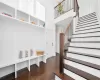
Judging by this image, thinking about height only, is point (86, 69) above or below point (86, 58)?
below

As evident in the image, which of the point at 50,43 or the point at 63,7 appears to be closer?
the point at 50,43

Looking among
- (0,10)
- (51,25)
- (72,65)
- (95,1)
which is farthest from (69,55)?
(95,1)

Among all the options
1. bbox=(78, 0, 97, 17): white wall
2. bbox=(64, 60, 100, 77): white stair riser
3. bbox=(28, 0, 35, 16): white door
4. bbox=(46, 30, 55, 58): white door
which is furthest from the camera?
bbox=(46, 30, 55, 58): white door

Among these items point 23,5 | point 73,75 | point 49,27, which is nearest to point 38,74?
point 73,75

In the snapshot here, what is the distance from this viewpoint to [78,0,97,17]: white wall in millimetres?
6115

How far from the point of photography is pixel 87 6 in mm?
6492

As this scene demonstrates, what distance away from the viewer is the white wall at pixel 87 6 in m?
6.11

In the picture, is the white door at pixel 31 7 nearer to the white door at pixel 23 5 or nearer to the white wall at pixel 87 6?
the white door at pixel 23 5

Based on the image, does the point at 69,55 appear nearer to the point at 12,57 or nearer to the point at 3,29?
the point at 12,57

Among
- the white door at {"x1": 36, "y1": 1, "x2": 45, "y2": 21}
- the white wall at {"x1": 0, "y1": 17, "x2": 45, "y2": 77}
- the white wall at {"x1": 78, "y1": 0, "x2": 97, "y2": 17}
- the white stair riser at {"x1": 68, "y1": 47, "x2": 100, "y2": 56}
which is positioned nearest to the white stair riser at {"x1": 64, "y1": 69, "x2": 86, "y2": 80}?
the white stair riser at {"x1": 68, "y1": 47, "x2": 100, "y2": 56}

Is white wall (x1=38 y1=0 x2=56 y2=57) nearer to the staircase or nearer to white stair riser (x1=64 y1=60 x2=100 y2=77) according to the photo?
the staircase

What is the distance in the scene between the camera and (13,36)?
10.8ft

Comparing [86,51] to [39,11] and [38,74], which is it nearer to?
[38,74]

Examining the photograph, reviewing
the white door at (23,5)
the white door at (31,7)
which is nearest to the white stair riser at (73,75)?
the white door at (23,5)
